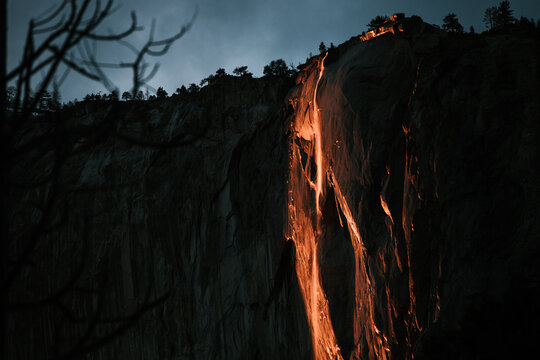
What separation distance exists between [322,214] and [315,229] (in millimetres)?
784

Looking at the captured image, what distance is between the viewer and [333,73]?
12.7 meters

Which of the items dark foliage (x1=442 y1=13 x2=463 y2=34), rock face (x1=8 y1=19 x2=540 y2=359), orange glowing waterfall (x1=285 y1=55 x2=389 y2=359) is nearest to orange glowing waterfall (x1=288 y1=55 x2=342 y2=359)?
orange glowing waterfall (x1=285 y1=55 x2=389 y2=359)

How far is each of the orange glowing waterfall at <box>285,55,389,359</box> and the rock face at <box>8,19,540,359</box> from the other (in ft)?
0.28

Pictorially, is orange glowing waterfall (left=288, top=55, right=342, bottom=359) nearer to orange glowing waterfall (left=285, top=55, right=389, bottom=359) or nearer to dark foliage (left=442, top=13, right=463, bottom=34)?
orange glowing waterfall (left=285, top=55, right=389, bottom=359)

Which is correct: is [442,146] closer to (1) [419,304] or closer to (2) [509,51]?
(2) [509,51]

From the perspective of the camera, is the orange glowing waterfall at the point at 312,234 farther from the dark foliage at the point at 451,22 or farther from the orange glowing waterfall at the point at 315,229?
the dark foliage at the point at 451,22

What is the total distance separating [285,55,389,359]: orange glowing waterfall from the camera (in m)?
10.7

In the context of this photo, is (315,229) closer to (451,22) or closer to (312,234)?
(312,234)

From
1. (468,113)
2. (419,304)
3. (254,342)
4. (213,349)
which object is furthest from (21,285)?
(468,113)

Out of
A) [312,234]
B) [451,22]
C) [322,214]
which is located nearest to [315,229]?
[312,234]

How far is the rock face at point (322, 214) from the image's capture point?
Answer: 7.53 metres

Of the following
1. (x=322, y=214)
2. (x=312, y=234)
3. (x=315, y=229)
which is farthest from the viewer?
(x=312, y=234)

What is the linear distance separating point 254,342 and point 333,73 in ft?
36.9

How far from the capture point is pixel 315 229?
14.2 m
